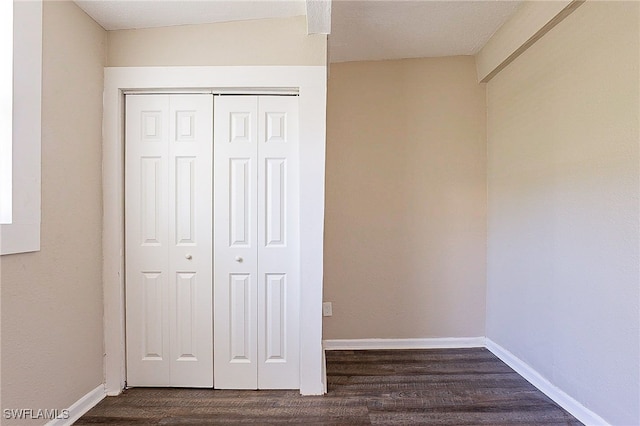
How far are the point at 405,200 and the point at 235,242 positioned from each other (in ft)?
5.41

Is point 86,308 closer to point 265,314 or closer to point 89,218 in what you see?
point 89,218

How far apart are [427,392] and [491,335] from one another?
1139 mm

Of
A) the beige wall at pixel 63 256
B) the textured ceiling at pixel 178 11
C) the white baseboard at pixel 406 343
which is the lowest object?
the white baseboard at pixel 406 343

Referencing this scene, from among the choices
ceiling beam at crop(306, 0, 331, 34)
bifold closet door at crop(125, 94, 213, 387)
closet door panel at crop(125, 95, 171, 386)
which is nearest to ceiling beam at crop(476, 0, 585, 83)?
ceiling beam at crop(306, 0, 331, 34)

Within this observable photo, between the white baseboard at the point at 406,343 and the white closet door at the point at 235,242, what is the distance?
106cm

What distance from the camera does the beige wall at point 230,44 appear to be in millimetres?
2646

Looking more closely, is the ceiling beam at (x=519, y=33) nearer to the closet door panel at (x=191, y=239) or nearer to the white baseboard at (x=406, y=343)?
the closet door panel at (x=191, y=239)

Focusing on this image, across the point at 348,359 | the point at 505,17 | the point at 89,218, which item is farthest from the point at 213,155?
the point at 505,17

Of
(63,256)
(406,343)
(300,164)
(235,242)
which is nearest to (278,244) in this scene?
(235,242)

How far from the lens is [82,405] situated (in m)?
2.39

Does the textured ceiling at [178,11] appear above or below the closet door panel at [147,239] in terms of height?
above

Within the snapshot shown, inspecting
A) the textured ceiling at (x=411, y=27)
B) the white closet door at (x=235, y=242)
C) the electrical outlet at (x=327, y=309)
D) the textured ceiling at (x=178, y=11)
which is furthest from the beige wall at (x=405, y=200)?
the textured ceiling at (x=178, y=11)

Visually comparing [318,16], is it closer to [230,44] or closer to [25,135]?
[230,44]

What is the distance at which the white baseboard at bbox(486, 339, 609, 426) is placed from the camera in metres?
2.29
